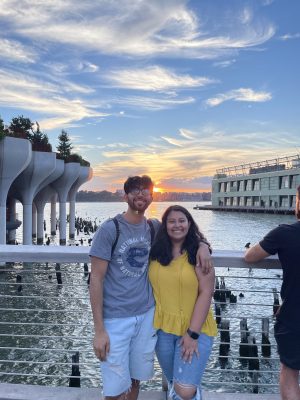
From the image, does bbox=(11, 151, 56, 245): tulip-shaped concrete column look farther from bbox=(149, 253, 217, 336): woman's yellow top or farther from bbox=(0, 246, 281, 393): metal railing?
bbox=(149, 253, 217, 336): woman's yellow top

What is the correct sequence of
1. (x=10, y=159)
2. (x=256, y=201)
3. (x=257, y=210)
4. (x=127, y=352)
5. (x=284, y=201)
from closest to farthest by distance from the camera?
(x=127, y=352)
(x=10, y=159)
(x=284, y=201)
(x=257, y=210)
(x=256, y=201)

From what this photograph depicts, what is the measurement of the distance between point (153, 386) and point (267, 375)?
13.3 ft

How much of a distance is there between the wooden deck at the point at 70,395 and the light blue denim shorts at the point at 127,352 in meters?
0.49

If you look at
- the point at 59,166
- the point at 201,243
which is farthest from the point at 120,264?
the point at 59,166

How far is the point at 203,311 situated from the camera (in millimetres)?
2762

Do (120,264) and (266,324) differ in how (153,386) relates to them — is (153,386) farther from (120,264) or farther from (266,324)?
(120,264)

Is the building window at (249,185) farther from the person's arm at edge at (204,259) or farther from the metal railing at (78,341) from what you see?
the person's arm at edge at (204,259)

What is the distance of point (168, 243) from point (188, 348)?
2.40 feet

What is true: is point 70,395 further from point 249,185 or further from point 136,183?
point 249,185

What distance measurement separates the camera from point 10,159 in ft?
81.9

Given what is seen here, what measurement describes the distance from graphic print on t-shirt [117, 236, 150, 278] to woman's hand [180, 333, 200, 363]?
555 millimetres

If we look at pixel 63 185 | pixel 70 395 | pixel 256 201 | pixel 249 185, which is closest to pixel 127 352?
pixel 70 395

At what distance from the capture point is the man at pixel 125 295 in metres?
2.81

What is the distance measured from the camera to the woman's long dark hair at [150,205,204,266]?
2844 mm
